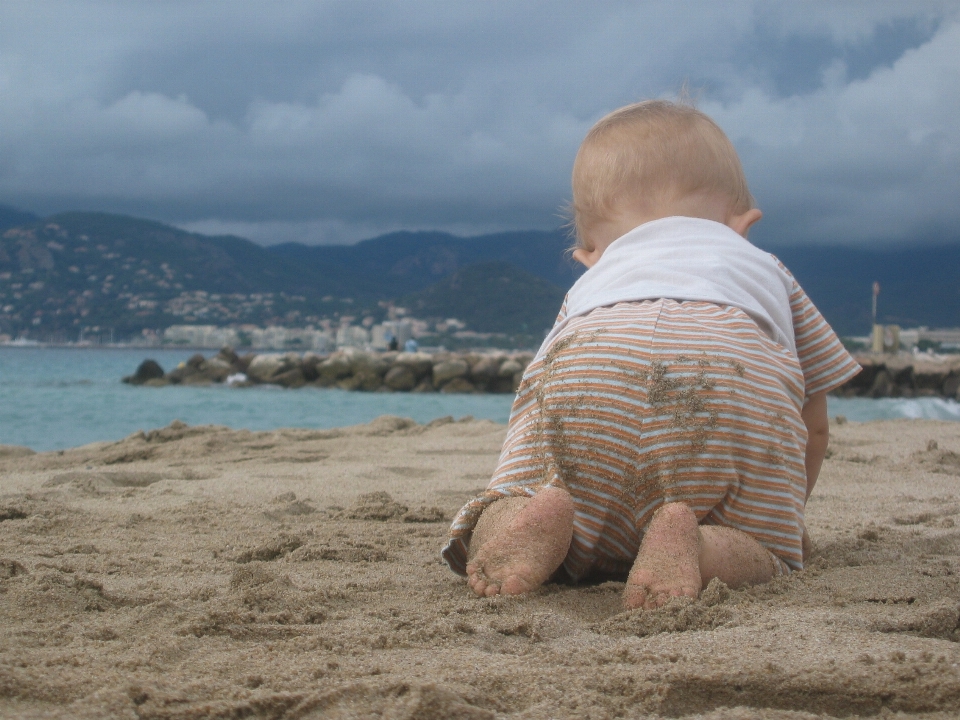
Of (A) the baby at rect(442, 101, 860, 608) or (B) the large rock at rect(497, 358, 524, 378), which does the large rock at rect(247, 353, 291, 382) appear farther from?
(A) the baby at rect(442, 101, 860, 608)

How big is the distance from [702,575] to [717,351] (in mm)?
397

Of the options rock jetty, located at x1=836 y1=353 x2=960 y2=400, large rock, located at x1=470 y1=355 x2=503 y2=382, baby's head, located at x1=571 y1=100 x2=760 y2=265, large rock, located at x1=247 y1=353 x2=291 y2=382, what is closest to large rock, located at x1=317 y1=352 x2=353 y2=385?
large rock, located at x1=247 y1=353 x2=291 y2=382

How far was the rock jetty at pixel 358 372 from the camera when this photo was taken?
59.2 feet

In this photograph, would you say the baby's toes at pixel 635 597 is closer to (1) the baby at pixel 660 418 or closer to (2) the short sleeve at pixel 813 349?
(1) the baby at pixel 660 418

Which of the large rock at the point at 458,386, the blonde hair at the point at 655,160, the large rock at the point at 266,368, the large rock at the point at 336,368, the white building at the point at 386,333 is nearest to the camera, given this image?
the blonde hair at the point at 655,160

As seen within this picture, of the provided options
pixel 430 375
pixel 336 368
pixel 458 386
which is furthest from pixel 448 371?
pixel 336 368

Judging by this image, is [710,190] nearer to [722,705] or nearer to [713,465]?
[713,465]

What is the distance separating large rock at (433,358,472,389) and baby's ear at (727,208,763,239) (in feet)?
53.1

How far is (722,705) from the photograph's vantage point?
98 centimetres

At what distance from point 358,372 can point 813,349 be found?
17.5 m

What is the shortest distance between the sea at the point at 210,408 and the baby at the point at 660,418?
732cm

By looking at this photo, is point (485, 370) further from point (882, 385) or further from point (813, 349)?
point (813, 349)

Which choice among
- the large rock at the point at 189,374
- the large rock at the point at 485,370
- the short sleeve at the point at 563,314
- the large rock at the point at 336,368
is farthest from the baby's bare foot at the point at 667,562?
the large rock at the point at 189,374

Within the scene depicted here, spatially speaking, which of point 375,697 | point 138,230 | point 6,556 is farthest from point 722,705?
point 138,230
